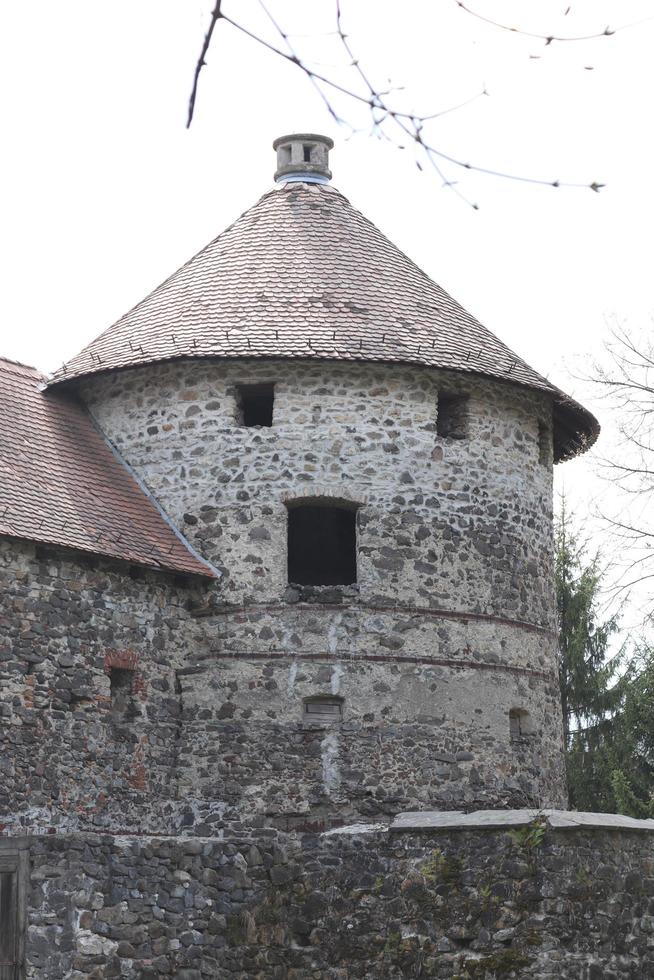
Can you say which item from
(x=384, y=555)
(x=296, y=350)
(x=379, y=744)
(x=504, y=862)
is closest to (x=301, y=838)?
(x=504, y=862)

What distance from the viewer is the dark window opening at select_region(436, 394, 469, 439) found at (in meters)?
18.0

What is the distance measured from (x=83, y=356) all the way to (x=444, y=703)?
586 cm

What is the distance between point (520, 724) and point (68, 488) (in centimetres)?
547

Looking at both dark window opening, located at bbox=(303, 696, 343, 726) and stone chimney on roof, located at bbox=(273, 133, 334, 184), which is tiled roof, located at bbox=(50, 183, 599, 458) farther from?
dark window opening, located at bbox=(303, 696, 343, 726)

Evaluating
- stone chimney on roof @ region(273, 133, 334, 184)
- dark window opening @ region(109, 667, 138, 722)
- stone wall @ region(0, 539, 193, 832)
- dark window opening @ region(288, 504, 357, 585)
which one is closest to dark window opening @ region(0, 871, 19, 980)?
stone wall @ region(0, 539, 193, 832)

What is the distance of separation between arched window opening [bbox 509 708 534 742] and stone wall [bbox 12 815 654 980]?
4.65 m

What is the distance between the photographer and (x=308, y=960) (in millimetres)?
12820

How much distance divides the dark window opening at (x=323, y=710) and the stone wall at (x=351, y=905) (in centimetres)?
330

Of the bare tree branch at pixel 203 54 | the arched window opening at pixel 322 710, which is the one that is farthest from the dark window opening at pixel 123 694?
the bare tree branch at pixel 203 54

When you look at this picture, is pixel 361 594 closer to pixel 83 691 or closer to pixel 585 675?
pixel 83 691

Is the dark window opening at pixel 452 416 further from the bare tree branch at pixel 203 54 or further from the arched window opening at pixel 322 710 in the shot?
the bare tree branch at pixel 203 54

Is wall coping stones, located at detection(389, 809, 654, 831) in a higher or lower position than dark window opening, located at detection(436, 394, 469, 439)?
lower

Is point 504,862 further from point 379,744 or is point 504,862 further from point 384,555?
point 384,555

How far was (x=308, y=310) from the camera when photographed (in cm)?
1811
